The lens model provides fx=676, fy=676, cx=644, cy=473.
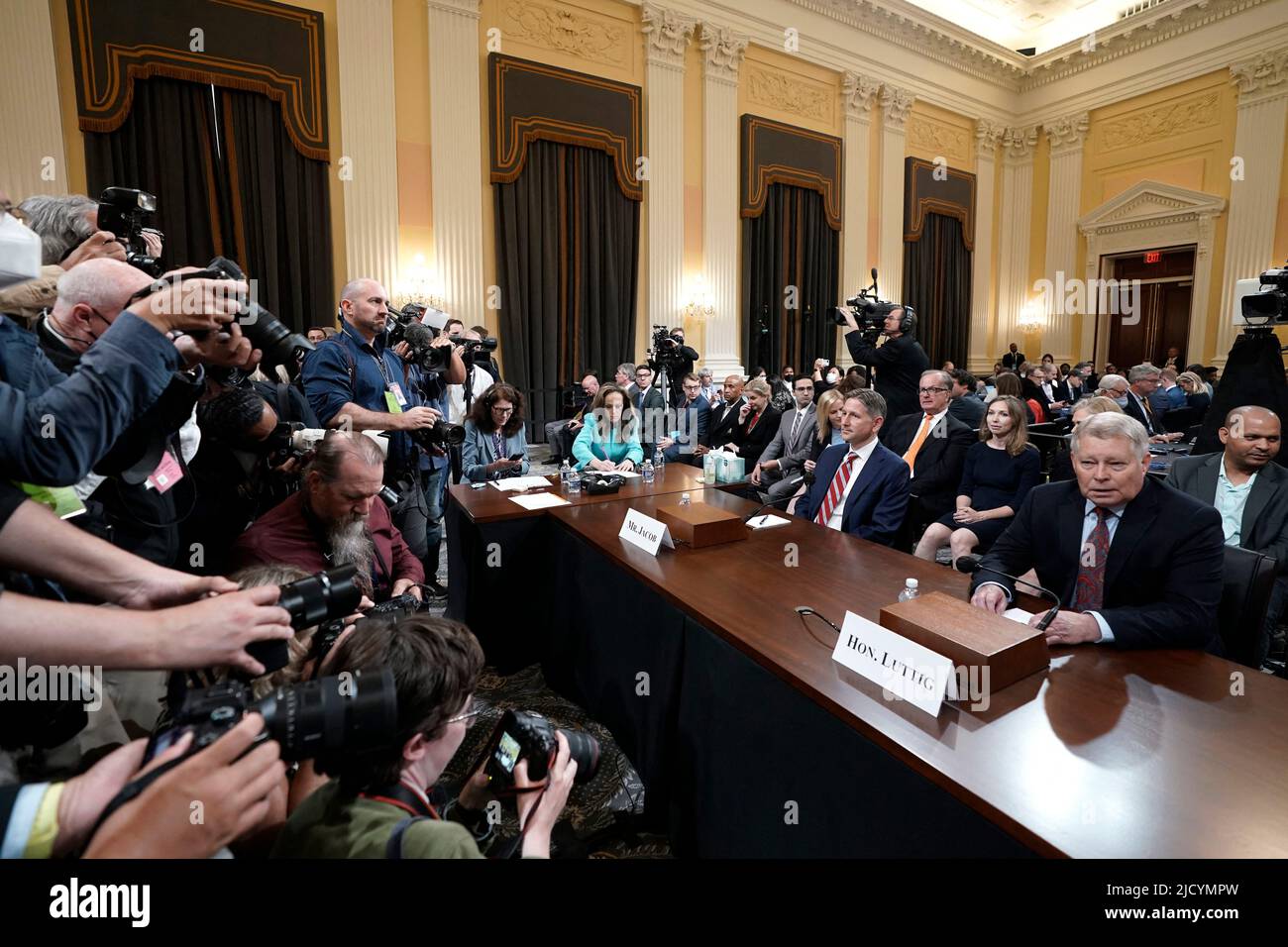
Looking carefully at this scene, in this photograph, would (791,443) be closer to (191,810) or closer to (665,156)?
(191,810)

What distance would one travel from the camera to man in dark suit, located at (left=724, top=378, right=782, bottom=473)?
5.14 metres

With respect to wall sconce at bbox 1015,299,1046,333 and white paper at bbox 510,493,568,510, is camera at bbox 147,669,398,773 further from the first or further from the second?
wall sconce at bbox 1015,299,1046,333

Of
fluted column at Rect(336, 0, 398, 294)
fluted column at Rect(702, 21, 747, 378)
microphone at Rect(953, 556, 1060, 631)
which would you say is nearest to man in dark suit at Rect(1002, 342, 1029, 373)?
fluted column at Rect(702, 21, 747, 378)

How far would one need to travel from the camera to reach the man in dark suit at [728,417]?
5355 mm

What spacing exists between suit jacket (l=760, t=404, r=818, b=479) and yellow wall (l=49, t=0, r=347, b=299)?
4.38 meters

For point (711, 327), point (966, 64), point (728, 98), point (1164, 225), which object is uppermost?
point (966, 64)

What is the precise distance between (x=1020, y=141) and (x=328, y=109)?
11.4m

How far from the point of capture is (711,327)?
28.3 ft

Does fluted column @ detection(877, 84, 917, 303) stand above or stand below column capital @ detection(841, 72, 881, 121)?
below
